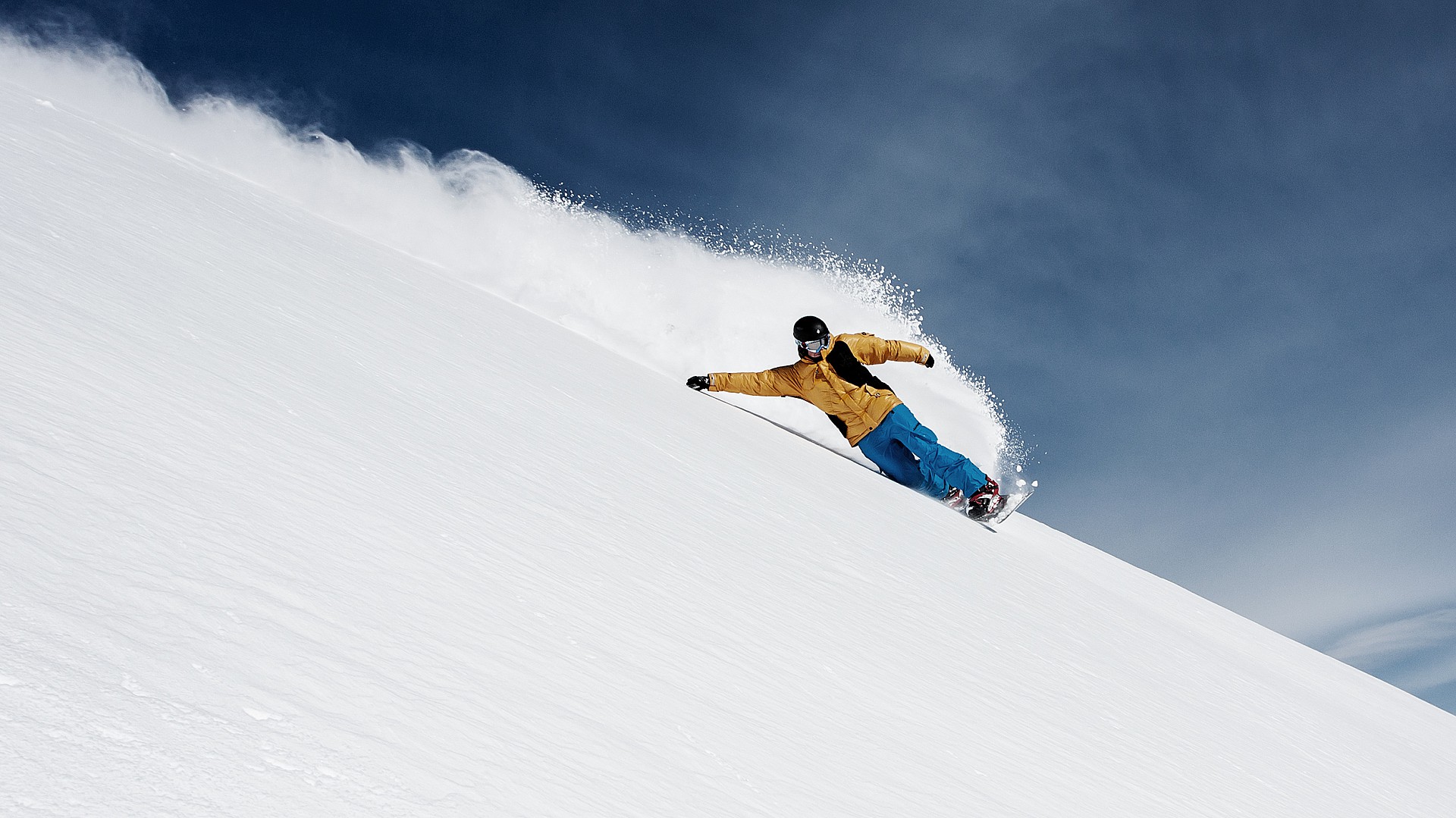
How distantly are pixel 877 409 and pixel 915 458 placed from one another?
0.59 meters

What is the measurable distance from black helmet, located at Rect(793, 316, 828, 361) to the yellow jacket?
93 millimetres

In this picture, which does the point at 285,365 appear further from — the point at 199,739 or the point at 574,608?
the point at 199,739

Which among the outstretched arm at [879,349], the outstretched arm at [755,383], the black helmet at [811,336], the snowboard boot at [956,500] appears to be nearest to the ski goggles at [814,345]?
the black helmet at [811,336]

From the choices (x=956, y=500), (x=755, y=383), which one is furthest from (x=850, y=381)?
(x=956, y=500)

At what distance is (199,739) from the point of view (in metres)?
0.92

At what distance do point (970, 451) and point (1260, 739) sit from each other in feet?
23.3

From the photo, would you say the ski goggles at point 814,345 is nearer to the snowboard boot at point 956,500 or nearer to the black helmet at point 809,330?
the black helmet at point 809,330

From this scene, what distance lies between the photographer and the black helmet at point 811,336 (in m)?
6.48

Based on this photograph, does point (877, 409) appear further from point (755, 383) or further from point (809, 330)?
point (755, 383)

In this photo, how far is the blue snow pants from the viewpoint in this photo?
6.62m

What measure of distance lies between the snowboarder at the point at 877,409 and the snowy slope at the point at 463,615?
1.72 metres

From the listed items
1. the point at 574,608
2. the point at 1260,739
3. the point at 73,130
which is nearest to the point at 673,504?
the point at 574,608

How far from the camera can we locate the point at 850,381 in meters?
6.68

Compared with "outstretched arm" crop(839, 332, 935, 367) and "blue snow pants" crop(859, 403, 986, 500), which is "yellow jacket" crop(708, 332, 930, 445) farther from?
"blue snow pants" crop(859, 403, 986, 500)
